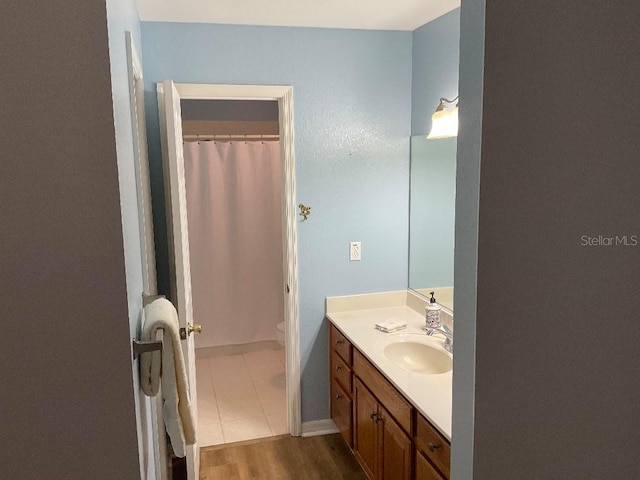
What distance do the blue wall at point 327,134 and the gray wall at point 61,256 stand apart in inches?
72.0

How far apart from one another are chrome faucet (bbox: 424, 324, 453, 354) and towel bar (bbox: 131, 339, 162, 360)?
1.57 meters

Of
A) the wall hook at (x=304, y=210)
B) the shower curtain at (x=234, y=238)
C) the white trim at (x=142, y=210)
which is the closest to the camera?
the white trim at (x=142, y=210)

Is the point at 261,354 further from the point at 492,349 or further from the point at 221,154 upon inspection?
the point at 492,349

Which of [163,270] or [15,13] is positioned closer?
[15,13]

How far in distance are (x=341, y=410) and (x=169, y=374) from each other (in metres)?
1.89

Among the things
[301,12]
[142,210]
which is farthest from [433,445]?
[301,12]

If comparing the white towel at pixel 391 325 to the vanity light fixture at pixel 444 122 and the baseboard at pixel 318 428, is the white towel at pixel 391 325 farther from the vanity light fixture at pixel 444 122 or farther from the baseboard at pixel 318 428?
the vanity light fixture at pixel 444 122

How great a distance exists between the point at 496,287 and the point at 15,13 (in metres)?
1.06

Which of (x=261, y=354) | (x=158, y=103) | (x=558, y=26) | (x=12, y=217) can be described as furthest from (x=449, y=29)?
(x=261, y=354)

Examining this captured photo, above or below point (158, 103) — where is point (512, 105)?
below

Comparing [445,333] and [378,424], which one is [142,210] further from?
[445,333]

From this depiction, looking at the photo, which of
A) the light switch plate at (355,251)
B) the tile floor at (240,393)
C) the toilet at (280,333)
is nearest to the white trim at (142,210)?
the tile floor at (240,393)

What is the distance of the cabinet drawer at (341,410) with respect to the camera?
9.21 ft

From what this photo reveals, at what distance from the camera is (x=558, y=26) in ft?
3.46
